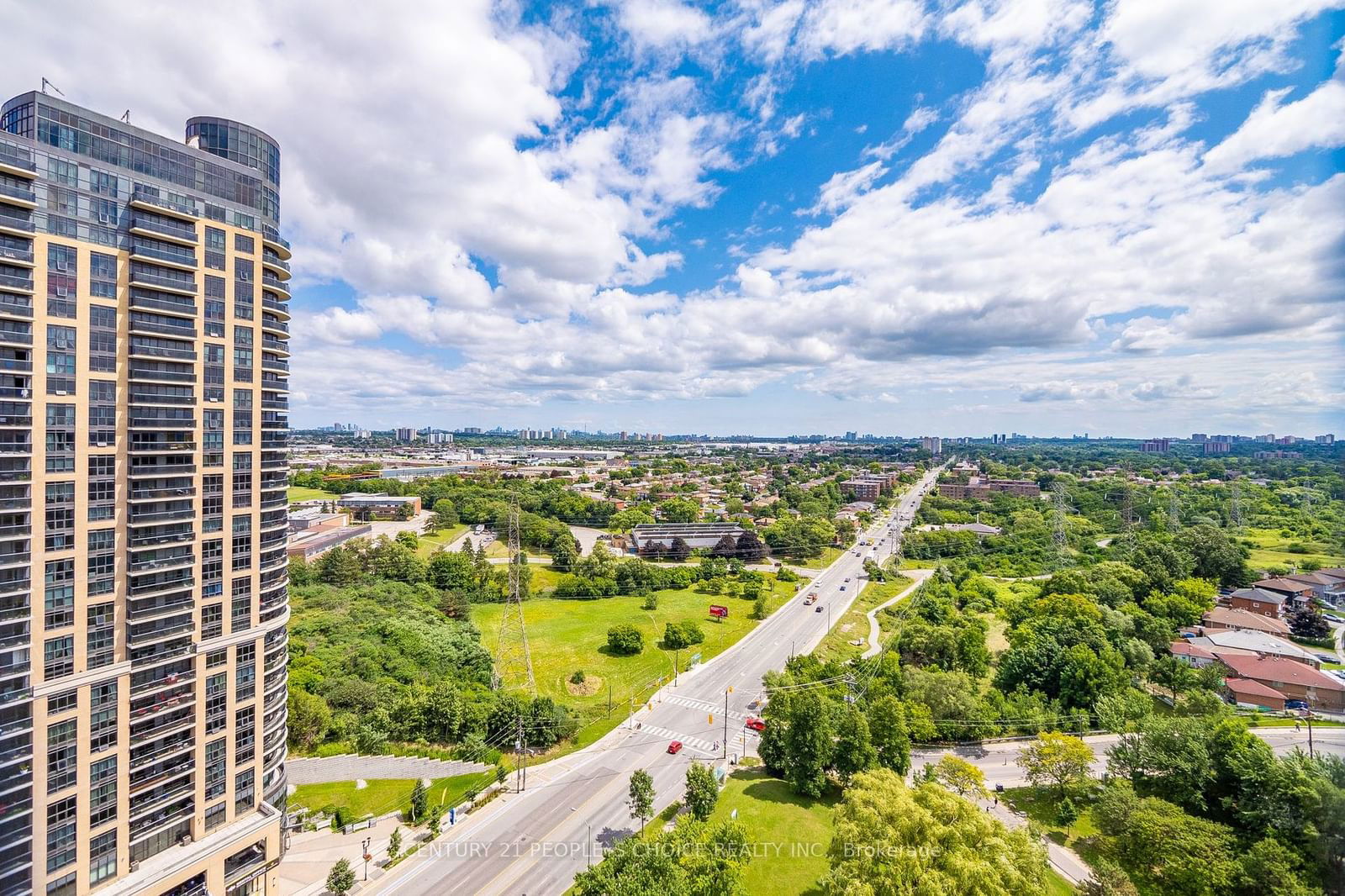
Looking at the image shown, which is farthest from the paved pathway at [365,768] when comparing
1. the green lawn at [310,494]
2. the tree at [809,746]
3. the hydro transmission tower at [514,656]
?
the green lawn at [310,494]

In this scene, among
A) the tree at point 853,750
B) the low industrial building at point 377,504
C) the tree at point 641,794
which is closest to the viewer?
the tree at point 641,794

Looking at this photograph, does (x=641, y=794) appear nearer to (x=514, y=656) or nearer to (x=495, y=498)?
(x=514, y=656)

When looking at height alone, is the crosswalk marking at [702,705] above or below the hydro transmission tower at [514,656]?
below

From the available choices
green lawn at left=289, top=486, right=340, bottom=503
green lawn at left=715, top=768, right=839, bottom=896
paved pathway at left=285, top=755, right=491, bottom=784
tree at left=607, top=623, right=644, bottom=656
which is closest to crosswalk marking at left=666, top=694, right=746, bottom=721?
green lawn at left=715, top=768, right=839, bottom=896

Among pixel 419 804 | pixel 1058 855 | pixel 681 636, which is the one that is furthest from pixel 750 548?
pixel 419 804

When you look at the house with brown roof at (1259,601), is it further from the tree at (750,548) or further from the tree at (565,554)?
the tree at (565,554)

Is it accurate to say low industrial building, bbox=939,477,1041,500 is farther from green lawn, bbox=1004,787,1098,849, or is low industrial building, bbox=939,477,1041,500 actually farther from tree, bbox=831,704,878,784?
tree, bbox=831,704,878,784
